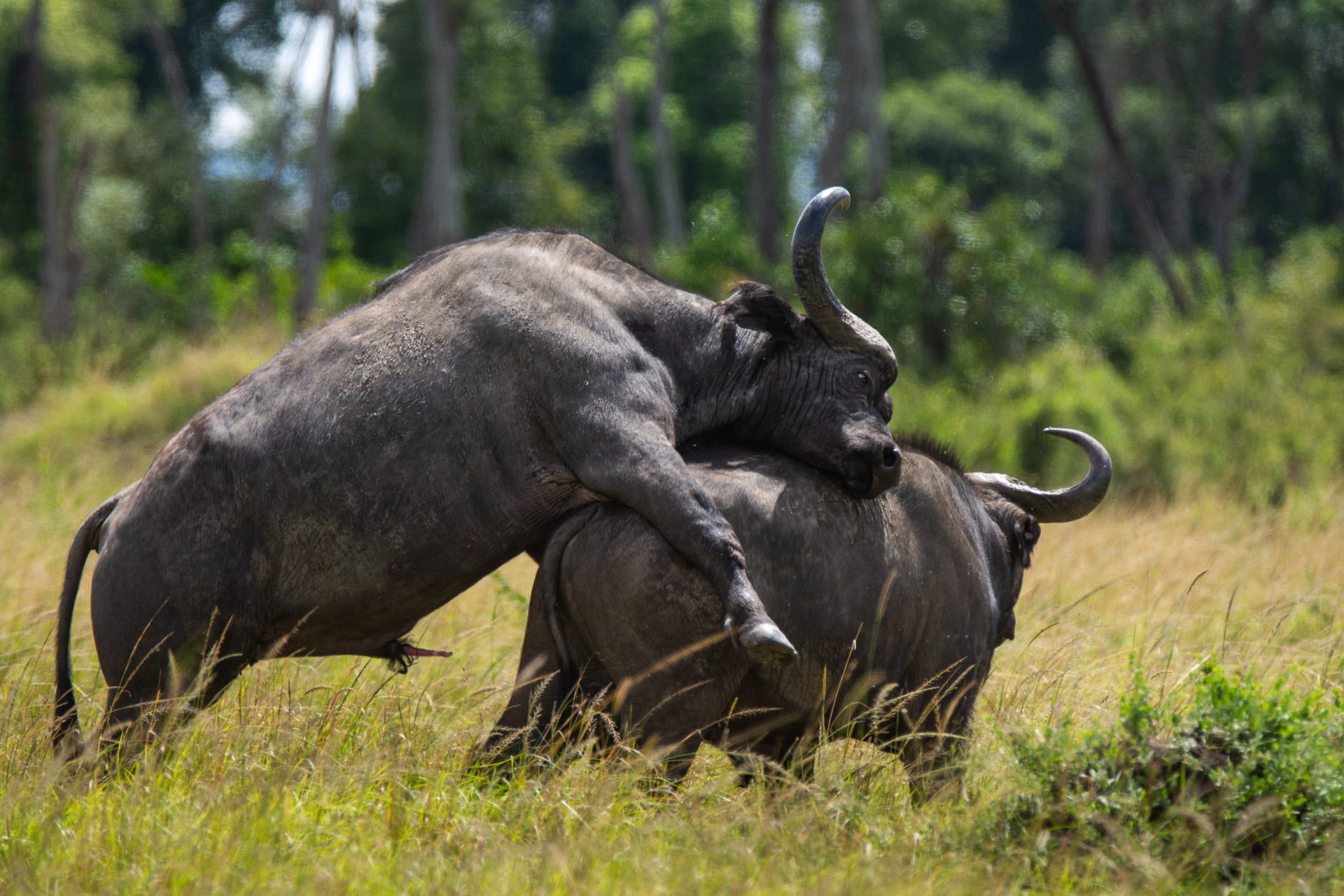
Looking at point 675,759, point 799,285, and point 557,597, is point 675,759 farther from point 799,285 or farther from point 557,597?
point 799,285

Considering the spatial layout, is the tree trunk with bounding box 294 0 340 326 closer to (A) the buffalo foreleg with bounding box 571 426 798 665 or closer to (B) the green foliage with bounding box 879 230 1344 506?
(B) the green foliage with bounding box 879 230 1344 506

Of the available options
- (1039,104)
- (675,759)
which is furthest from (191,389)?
(1039,104)

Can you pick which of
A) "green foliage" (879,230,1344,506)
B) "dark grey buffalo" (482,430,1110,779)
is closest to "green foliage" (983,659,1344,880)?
"dark grey buffalo" (482,430,1110,779)

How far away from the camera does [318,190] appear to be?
21.6 m

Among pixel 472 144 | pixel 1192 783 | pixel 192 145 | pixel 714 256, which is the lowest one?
pixel 714 256

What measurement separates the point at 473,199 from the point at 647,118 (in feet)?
41.2

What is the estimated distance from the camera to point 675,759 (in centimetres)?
436

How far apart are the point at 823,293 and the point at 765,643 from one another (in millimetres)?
1585

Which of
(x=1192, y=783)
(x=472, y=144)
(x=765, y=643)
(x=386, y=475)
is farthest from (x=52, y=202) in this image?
(x=1192, y=783)

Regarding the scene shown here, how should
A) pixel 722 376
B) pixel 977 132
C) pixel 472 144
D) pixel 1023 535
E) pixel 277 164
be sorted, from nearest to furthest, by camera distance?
pixel 722 376, pixel 1023 535, pixel 277 164, pixel 472 144, pixel 977 132

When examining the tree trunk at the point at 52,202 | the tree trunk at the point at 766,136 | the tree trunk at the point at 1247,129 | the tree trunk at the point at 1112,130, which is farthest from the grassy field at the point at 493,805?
the tree trunk at the point at 1247,129

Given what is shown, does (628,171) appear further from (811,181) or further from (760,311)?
(760,311)

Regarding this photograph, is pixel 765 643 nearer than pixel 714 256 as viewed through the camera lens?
Yes

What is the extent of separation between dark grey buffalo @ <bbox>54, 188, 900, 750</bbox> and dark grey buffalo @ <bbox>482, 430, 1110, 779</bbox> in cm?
18
